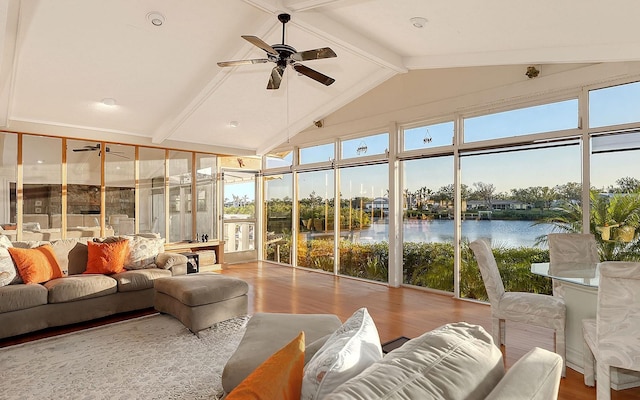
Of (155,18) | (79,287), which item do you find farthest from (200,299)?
(155,18)

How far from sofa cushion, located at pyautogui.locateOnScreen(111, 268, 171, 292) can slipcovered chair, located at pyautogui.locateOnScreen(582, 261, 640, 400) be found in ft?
14.7

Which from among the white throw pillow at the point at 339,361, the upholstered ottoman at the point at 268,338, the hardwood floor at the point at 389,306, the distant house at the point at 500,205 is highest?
the distant house at the point at 500,205

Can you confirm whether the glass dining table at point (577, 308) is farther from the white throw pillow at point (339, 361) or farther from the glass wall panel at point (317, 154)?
the glass wall panel at point (317, 154)

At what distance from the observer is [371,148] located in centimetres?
662

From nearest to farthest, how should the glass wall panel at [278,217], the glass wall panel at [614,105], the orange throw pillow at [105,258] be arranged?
1. the glass wall panel at [614,105]
2. the orange throw pillow at [105,258]
3. the glass wall panel at [278,217]

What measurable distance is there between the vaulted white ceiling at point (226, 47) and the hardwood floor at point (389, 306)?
296 cm

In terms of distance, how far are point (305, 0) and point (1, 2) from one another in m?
2.53

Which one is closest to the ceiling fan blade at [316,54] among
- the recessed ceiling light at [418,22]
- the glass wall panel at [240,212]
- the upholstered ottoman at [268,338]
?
the recessed ceiling light at [418,22]

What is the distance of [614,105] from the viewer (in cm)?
411

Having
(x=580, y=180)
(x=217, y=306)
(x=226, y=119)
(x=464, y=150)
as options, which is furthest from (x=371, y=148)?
(x=217, y=306)

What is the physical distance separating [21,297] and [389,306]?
4.07m

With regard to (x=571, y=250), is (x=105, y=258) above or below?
below

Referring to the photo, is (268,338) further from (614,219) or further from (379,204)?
(379,204)

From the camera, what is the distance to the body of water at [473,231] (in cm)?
479
